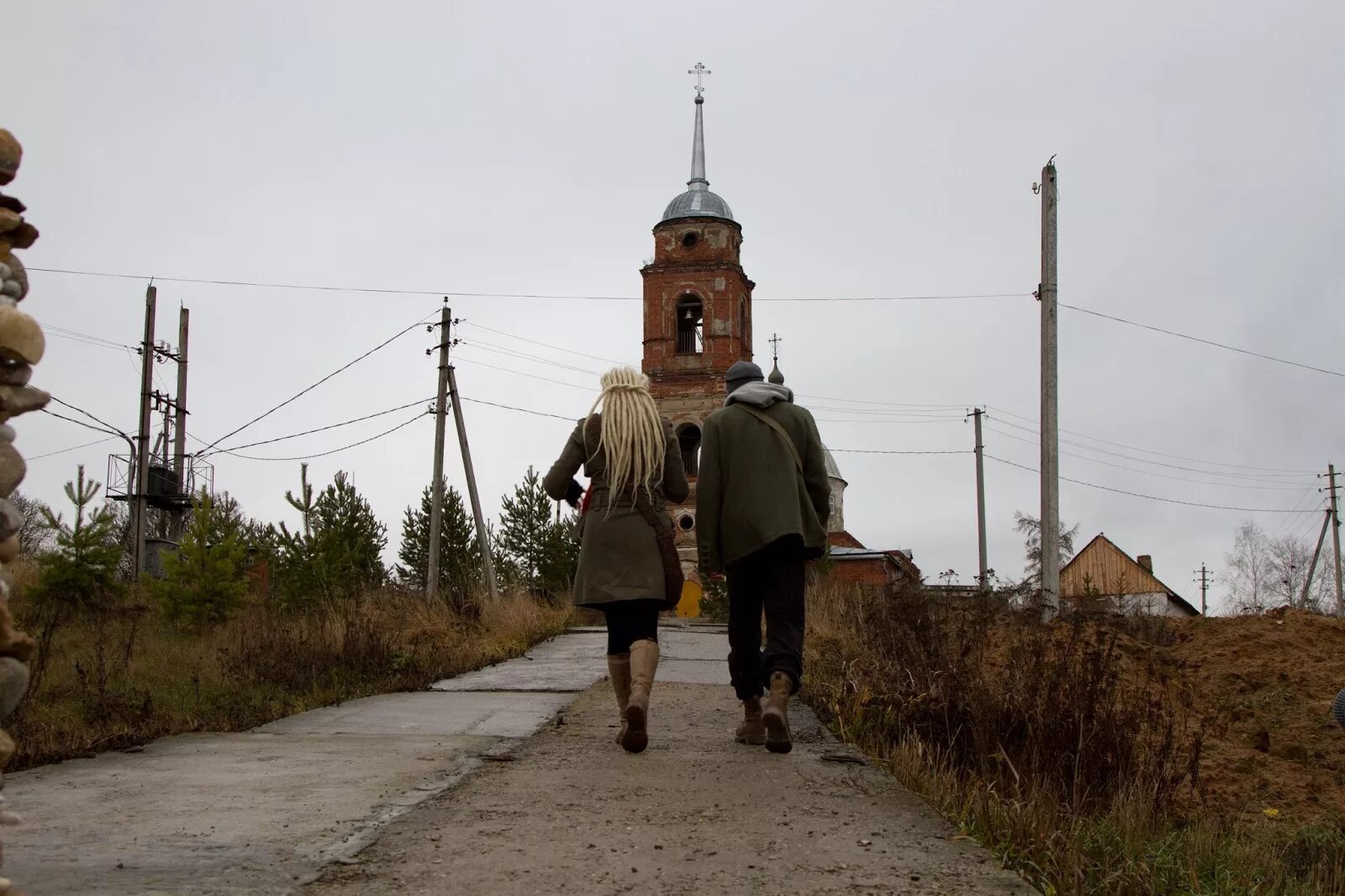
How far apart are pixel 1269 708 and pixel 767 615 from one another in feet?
18.7

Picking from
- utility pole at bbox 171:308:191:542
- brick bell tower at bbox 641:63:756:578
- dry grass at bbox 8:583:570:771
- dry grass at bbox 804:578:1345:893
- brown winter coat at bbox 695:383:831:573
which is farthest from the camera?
brick bell tower at bbox 641:63:756:578

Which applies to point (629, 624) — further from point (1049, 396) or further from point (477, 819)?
point (1049, 396)

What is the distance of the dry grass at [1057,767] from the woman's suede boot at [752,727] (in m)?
0.49

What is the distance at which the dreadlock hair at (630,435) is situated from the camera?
6023mm

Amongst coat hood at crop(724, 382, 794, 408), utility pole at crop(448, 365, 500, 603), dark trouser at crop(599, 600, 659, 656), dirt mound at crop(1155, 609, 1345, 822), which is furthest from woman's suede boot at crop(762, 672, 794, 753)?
utility pole at crop(448, 365, 500, 603)

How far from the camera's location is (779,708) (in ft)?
18.4

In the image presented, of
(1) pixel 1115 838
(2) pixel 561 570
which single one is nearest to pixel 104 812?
(1) pixel 1115 838

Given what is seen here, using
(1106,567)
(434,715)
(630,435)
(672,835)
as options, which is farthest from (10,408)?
(1106,567)

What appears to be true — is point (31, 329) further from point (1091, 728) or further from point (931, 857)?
point (1091, 728)

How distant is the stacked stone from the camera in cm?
257

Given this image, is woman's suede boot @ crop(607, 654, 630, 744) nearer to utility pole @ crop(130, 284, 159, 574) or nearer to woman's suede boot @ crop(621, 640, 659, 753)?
woman's suede boot @ crop(621, 640, 659, 753)

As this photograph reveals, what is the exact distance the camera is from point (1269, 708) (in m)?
9.82

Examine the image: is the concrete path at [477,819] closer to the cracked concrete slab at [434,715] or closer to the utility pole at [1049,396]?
the cracked concrete slab at [434,715]

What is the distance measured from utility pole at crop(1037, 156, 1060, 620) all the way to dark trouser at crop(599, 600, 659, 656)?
44.0 ft
